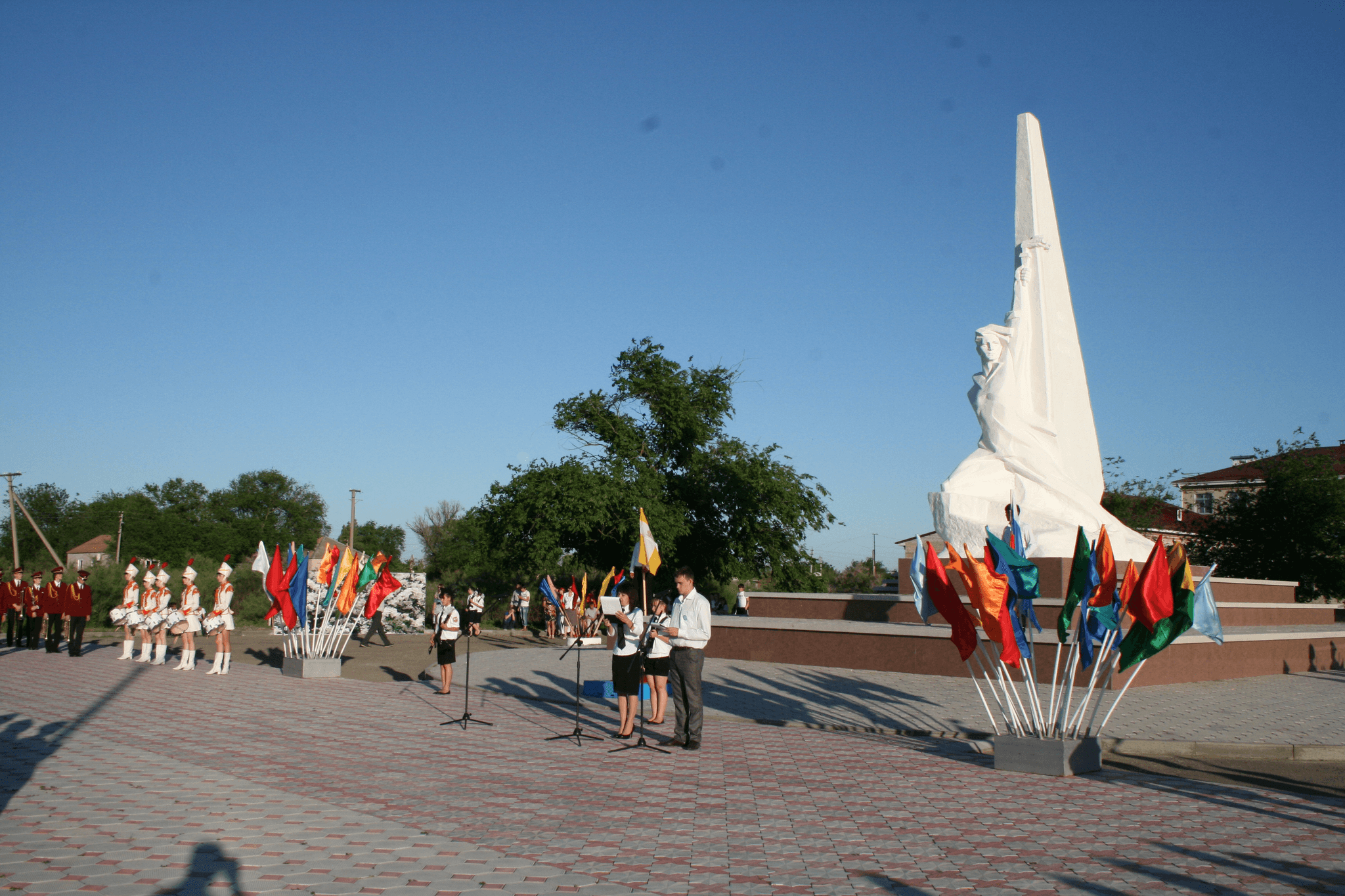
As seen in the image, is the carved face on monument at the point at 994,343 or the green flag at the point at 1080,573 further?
the carved face on monument at the point at 994,343

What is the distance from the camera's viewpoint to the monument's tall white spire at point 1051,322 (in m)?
19.9

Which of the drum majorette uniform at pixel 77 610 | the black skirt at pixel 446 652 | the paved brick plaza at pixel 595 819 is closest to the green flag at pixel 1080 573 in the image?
the paved brick plaza at pixel 595 819

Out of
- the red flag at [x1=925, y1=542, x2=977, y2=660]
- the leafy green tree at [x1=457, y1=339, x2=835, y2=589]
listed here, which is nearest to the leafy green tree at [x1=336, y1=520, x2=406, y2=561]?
the leafy green tree at [x1=457, y1=339, x2=835, y2=589]

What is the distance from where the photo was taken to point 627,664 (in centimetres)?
1118

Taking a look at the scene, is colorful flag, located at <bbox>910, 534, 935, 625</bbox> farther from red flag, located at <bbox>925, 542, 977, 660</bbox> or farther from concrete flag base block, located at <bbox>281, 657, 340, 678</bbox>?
concrete flag base block, located at <bbox>281, 657, 340, 678</bbox>

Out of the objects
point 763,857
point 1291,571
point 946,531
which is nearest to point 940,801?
point 763,857

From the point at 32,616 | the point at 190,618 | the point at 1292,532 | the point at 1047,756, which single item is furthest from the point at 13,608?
the point at 1292,532

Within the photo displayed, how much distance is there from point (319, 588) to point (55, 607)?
8.31 m

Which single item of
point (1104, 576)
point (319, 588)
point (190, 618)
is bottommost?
point (190, 618)

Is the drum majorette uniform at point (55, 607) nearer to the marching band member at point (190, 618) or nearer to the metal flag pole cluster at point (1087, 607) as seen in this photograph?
the marching band member at point (190, 618)

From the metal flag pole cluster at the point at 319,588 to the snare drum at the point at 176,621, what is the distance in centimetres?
150

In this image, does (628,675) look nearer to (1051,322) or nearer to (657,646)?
(657,646)

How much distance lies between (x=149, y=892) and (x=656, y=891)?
265 centimetres

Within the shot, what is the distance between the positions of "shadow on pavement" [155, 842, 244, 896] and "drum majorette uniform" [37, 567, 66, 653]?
20229 mm
